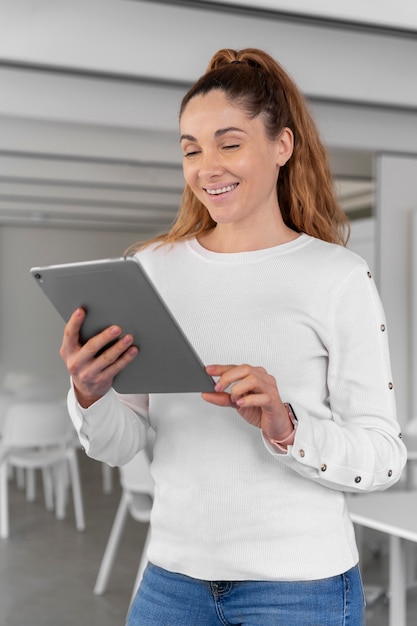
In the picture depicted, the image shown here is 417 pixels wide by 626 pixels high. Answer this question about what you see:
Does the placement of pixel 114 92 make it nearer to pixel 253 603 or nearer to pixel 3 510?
pixel 3 510

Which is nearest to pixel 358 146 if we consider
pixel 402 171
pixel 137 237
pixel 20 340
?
pixel 402 171

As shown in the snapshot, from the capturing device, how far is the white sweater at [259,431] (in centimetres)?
114

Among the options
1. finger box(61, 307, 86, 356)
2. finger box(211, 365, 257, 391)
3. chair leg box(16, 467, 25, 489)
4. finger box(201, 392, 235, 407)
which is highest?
finger box(61, 307, 86, 356)


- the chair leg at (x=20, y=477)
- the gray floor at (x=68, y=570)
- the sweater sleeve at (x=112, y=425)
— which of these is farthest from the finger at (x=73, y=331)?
the chair leg at (x=20, y=477)

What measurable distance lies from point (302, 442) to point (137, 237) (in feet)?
20.3

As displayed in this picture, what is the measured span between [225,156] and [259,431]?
0.40 m

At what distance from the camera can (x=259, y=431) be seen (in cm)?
119

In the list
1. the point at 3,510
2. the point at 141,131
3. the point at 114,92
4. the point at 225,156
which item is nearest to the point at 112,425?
the point at 225,156

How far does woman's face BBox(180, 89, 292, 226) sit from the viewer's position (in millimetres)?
1188

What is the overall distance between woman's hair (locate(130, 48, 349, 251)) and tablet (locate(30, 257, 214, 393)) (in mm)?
291

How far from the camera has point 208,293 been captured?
1251 millimetres

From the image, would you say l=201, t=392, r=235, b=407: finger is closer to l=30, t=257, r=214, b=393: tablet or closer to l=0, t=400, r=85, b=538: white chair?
l=30, t=257, r=214, b=393: tablet

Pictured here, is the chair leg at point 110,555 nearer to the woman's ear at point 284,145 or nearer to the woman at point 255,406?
the woman at point 255,406

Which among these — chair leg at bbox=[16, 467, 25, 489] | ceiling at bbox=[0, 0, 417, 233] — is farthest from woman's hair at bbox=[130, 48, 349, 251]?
chair leg at bbox=[16, 467, 25, 489]
